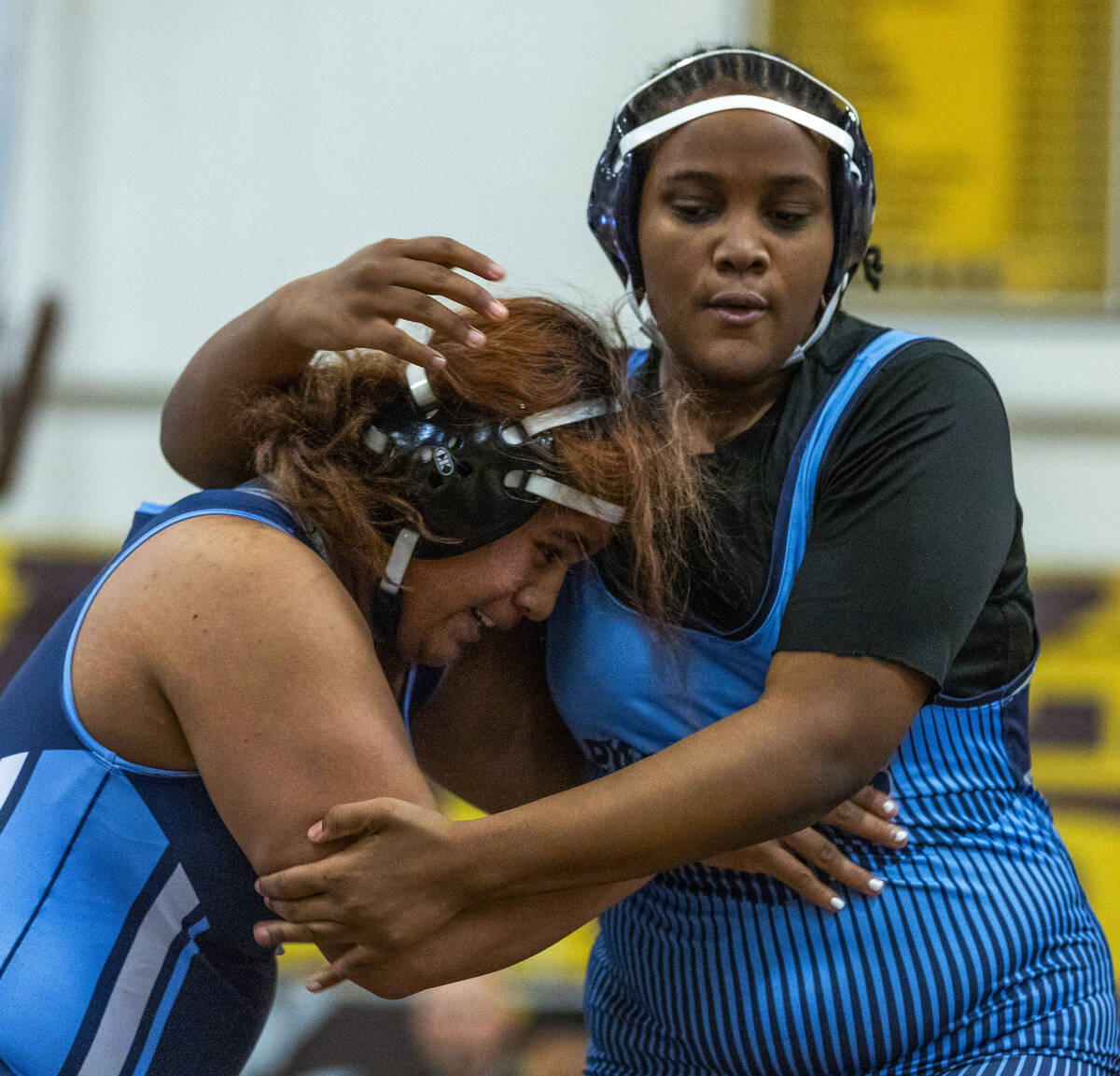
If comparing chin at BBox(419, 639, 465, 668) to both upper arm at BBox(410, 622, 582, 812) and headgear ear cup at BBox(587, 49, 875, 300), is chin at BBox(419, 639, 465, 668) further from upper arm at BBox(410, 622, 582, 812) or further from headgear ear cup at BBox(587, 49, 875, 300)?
headgear ear cup at BBox(587, 49, 875, 300)

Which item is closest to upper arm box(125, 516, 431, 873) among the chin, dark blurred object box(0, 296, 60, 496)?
the chin

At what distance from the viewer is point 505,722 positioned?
1929 millimetres

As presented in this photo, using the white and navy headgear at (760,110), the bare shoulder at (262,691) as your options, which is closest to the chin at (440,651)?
the bare shoulder at (262,691)

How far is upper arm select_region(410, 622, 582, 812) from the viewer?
1893 millimetres

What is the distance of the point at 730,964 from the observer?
1.65 m

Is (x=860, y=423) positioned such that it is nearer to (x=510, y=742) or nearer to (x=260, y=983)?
(x=510, y=742)

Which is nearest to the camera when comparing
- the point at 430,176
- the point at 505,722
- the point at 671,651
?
the point at 671,651

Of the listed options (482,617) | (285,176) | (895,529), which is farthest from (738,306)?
(285,176)

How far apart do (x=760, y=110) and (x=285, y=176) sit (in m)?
3.20

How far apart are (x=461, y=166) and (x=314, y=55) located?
0.60 m

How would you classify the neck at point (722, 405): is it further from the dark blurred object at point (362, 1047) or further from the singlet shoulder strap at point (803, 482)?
the dark blurred object at point (362, 1047)

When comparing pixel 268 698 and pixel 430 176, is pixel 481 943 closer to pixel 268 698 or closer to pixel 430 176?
pixel 268 698

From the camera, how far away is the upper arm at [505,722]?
1893 mm

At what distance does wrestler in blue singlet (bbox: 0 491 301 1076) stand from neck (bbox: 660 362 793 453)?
0.54 metres
